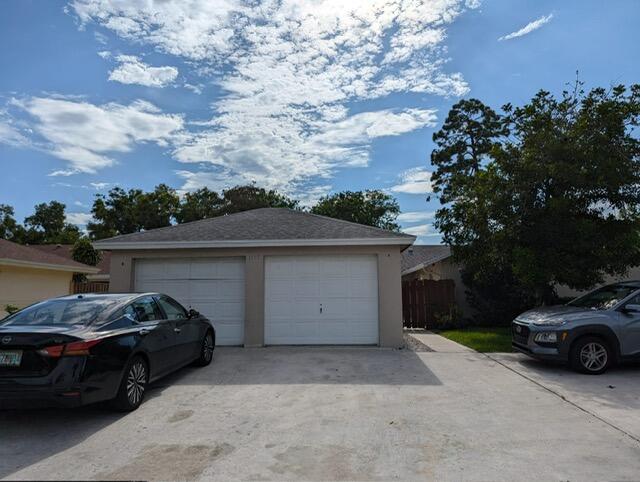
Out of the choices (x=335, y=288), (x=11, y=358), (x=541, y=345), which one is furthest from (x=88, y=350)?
(x=541, y=345)

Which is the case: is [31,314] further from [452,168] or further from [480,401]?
[452,168]

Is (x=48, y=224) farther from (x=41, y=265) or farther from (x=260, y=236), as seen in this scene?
(x=260, y=236)

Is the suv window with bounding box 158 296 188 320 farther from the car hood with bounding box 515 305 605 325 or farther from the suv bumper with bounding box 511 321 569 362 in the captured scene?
the car hood with bounding box 515 305 605 325

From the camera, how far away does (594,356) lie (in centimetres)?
792

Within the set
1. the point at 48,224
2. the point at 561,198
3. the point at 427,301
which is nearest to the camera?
the point at 561,198

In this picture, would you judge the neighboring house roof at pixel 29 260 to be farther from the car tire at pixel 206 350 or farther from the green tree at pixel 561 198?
the green tree at pixel 561 198

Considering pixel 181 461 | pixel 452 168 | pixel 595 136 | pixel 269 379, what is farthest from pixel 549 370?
pixel 452 168

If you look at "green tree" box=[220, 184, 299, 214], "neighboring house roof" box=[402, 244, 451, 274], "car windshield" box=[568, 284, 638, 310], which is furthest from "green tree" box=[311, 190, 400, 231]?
"car windshield" box=[568, 284, 638, 310]

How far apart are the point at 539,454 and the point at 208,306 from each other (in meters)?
8.60

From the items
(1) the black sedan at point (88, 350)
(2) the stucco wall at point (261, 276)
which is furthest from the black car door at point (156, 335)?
(2) the stucco wall at point (261, 276)

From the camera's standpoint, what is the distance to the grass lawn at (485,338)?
427 inches

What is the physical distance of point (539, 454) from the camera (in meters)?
4.32

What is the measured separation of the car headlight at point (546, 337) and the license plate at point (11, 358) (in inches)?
321

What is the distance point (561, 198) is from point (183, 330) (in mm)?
9239
